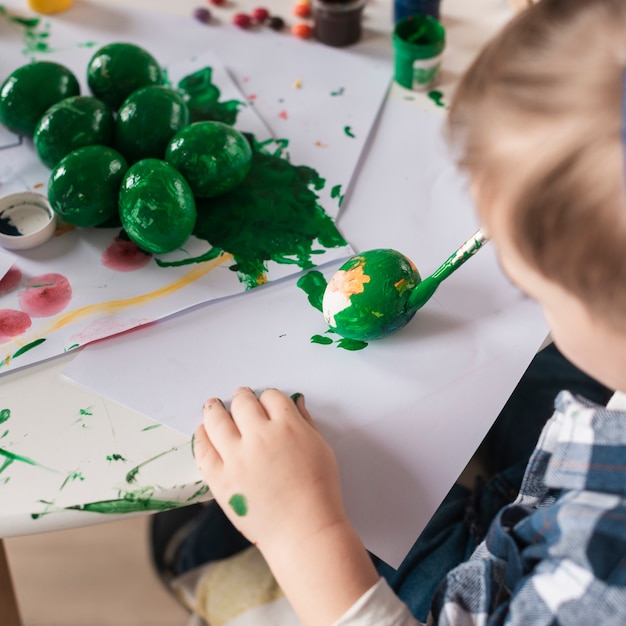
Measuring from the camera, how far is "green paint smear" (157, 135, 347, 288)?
0.78m

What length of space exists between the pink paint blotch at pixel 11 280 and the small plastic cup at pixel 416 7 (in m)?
0.62

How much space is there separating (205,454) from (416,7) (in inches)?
27.4

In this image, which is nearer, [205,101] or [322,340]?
[322,340]

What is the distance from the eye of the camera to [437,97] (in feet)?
3.13

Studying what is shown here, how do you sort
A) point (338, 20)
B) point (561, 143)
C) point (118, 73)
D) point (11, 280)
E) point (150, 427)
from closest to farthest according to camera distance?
→ 1. point (561, 143)
2. point (150, 427)
3. point (11, 280)
4. point (118, 73)
5. point (338, 20)

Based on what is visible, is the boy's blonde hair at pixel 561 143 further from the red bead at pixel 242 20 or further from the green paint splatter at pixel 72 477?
the red bead at pixel 242 20

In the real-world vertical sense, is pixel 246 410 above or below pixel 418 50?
below

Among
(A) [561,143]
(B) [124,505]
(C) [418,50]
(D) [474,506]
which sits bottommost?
(D) [474,506]

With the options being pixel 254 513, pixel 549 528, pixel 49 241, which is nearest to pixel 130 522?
pixel 49 241

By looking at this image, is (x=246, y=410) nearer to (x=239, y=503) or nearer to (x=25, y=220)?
(x=239, y=503)

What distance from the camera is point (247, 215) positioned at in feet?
2.67

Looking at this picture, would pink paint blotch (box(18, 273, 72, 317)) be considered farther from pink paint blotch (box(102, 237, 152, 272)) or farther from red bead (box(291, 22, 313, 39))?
red bead (box(291, 22, 313, 39))

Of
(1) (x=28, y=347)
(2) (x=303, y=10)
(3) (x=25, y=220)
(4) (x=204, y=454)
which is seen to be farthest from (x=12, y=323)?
(2) (x=303, y=10)

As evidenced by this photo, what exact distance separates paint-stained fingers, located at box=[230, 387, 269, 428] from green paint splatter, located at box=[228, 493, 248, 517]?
0.05 meters
